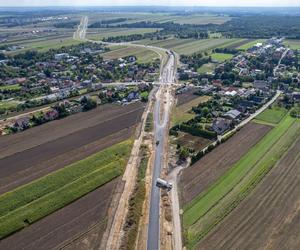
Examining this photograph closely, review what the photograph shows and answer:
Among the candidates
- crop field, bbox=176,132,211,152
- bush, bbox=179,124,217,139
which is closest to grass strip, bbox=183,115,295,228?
crop field, bbox=176,132,211,152

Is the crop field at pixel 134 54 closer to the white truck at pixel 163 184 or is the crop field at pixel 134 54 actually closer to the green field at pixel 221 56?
the green field at pixel 221 56

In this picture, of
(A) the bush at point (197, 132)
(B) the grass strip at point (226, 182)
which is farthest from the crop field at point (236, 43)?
(B) the grass strip at point (226, 182)

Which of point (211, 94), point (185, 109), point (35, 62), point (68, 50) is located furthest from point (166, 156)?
point (68, 50)

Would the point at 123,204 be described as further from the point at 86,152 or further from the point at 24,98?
the point at 24,98

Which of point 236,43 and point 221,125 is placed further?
point 236,43

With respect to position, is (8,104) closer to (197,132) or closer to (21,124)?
(21,124)

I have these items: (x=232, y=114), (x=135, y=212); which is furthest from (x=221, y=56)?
(x=135, y=212)

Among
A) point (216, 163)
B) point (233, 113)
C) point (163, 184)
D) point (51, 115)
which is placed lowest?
point (233, 113)
